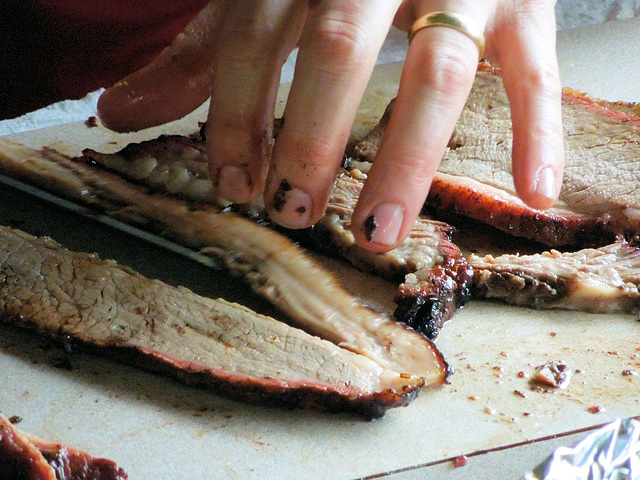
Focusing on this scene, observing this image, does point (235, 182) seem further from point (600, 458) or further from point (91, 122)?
point (91, 122)

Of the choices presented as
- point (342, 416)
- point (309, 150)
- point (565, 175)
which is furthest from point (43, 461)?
point (565, 175)

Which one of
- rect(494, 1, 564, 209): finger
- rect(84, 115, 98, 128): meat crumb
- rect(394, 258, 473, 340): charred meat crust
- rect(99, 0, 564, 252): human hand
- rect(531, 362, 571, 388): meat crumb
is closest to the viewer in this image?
rect(99, 0, 564, 252): human hand

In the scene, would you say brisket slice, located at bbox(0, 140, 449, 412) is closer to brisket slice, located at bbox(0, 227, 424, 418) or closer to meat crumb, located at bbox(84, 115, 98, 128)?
brisket slice, located at bbox(0, 227, 424, 418)

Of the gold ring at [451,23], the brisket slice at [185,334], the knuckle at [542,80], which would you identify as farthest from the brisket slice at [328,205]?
the gold ring at [451,23]

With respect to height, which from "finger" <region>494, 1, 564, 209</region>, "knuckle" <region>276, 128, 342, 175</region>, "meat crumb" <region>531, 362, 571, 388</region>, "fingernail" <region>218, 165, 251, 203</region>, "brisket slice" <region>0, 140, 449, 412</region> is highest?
"finger" <region>494, 1, 564, 209</region>

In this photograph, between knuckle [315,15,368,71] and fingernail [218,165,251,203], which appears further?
fingernail [218,165,251,203]

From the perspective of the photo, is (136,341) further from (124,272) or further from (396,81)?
(396,81)

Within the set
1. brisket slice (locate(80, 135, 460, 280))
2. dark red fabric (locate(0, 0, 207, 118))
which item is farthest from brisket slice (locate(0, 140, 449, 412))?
dark red fabric (locate(0, 0, 207, 118))
